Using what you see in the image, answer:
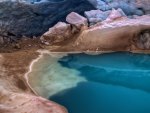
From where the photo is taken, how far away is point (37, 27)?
12.2 m

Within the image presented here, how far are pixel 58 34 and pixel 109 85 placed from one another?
11.5 ft


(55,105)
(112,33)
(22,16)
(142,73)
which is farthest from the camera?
(22,16)

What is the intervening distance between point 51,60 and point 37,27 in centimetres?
259

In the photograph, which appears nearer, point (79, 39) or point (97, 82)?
point (97, 82)

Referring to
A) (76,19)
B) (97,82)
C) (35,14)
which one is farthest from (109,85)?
(35,14)

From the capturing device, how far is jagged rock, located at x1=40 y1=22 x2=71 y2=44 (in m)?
11.4

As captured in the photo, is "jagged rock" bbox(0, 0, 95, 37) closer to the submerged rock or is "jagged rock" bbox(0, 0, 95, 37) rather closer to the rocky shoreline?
the rocky shoreline

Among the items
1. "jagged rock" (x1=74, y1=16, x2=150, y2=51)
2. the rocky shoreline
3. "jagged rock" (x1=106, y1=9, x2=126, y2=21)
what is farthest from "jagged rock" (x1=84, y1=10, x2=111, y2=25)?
"jagged rock" (x1=74, y1=16, x2=150, y2=51)

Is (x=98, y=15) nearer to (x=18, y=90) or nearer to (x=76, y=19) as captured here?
(x=76, y=19)

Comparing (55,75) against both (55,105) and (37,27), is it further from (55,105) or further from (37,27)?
(37,27)

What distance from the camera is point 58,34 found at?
37.4ft

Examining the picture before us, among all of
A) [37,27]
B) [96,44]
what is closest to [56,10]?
[37,27]

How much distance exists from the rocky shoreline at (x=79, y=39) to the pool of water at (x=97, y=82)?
380 mm

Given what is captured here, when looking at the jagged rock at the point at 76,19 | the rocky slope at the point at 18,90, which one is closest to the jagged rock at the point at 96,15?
the jagged rock at the point at 76,19
